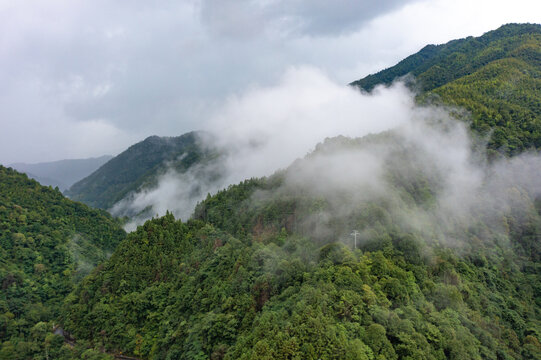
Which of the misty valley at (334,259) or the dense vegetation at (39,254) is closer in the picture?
the misty valley at (334,259)

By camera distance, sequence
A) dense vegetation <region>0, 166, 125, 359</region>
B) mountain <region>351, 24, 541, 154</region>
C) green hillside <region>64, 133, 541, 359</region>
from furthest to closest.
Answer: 1. mountain <region>351, 24, 541, 154</region>
2. dense vegetation <region>0, 166, 125, 359</region>
3. green hillside <region>64, 133, 541, 359</region>

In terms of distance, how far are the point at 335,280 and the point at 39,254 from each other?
279ft

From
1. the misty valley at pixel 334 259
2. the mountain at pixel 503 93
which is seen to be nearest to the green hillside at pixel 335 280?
the misty valley at pixel 334 259

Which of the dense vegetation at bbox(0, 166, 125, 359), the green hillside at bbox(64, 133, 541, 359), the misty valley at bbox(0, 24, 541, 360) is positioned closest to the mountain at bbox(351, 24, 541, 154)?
the misty valley at bbox(0, 24, 541, 360)

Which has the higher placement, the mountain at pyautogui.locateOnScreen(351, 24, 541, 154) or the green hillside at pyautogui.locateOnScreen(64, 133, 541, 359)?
the mountain at pyautogui.locateOnScreen(351, 24, 541, 154)

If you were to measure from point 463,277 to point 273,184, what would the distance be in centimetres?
5193

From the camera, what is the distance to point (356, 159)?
75.4m

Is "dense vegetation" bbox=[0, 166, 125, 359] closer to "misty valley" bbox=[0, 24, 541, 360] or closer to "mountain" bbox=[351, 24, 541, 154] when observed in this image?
"misty valley" bbox=[0, 24, 541, 360]

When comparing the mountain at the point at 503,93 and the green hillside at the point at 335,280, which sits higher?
the mountain at the point at 503,93

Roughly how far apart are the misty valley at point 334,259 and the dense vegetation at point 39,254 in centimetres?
44

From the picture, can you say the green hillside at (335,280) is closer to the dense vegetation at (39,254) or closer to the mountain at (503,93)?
the dense vegetation at (39,254)

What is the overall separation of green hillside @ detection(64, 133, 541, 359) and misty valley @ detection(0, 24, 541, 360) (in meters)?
0.24

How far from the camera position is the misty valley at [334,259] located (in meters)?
36.5

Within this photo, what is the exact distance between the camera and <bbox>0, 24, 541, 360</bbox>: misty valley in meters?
36.5
